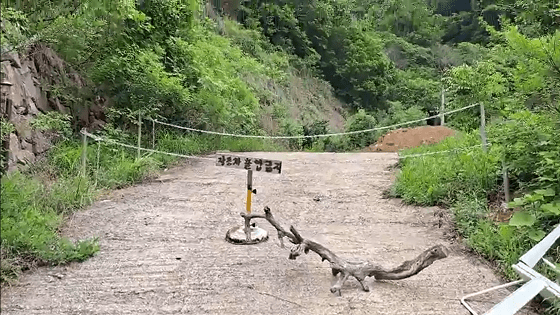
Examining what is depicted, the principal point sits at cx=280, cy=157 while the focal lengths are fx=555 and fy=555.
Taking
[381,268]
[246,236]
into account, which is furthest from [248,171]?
[381,268]

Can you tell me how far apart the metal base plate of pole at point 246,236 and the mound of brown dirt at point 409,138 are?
25.6 feet

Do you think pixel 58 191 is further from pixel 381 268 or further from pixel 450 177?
pixel 450 177

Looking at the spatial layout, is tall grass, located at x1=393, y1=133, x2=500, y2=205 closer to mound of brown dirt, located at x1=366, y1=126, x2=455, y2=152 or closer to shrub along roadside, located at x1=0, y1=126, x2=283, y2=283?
shrub along roadside, located at x1=0, y1=126, x2=283, y2=283

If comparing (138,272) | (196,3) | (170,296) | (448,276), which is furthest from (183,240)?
(196,3)

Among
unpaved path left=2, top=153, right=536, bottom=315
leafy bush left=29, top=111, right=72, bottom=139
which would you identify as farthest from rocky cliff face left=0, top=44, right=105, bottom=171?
unpaved path left=2, top=153, right=536, bottom=315

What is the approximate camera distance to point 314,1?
87.9 feet

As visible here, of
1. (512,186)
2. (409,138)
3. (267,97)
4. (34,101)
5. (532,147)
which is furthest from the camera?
(267,97)

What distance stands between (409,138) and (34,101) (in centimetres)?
927

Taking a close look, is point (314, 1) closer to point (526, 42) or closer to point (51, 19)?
point (51, 19)

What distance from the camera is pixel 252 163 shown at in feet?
18.9

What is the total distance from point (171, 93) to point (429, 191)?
16.8 feet

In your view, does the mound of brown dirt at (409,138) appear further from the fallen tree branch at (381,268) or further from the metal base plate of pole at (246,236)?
the fallen tree branch at (381,268)

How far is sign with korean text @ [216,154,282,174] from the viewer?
5660 millimetres

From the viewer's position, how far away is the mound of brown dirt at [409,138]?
44.0ft
